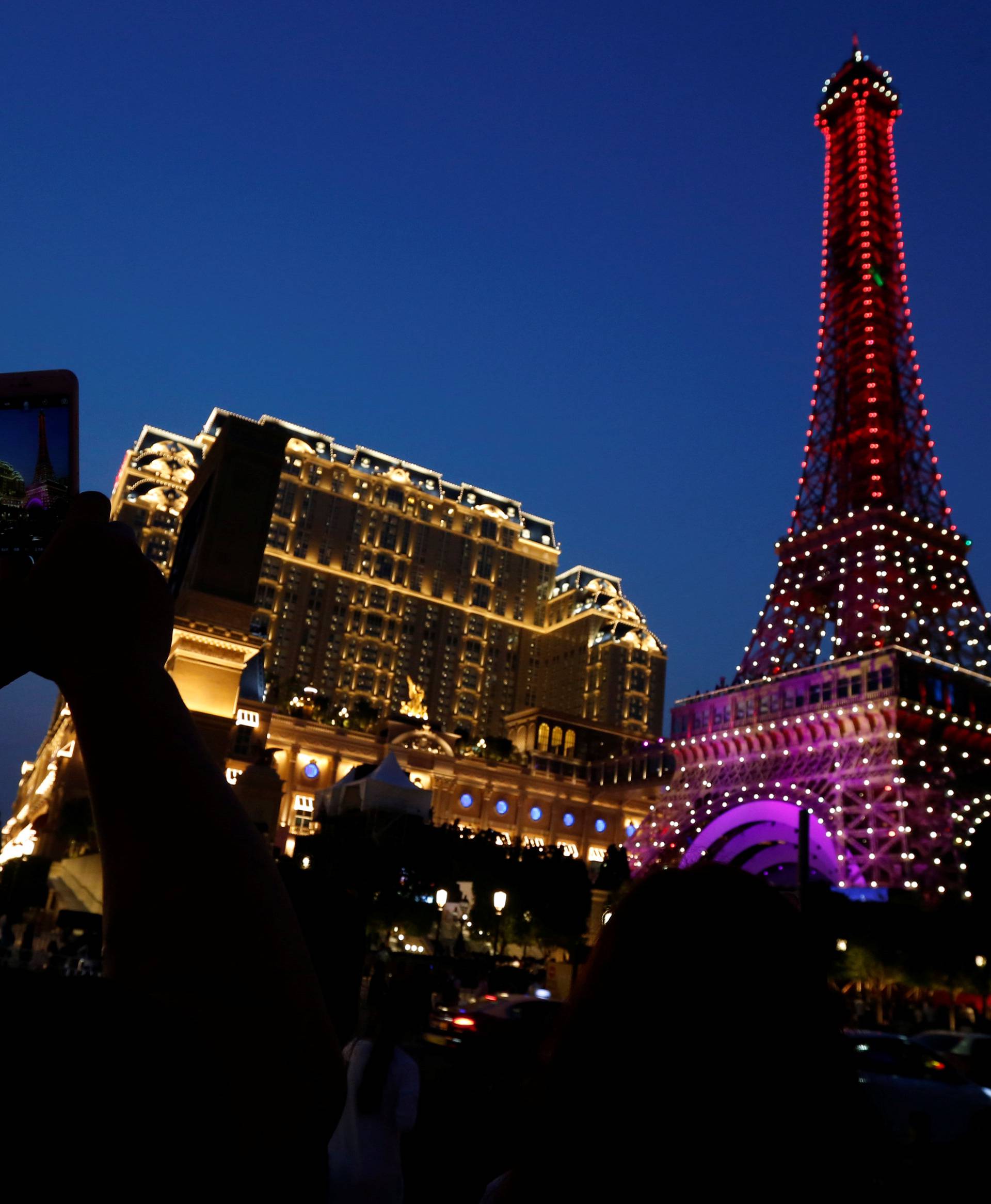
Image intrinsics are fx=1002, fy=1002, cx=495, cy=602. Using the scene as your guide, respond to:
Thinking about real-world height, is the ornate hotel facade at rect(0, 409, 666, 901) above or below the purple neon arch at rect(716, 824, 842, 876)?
above

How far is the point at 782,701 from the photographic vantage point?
197 ft

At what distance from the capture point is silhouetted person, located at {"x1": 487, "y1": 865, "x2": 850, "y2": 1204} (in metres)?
1.65

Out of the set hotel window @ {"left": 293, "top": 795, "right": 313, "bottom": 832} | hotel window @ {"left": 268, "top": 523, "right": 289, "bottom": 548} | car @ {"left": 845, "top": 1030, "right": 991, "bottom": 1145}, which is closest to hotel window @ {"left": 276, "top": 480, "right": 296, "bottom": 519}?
hotel window @ {"left": 268, "top": 523, "right": 289, "bottom": 548}

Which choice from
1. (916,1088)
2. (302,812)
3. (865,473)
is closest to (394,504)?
(302,812)

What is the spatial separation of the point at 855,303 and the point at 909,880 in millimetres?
41672

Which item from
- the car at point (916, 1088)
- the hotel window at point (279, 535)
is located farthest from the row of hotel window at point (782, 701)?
the hotel window at point (279, 535)

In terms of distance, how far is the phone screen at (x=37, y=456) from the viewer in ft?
8.45

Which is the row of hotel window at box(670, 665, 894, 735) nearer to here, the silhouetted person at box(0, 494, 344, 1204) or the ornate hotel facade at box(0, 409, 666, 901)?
the ornate hotel facade at box(0, 409, 666, 901)

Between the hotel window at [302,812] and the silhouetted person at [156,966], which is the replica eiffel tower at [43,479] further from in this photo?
the hotel window at [302,812]

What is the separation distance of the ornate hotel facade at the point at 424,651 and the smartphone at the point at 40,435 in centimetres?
6048

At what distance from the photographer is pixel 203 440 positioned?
12706 centimetres

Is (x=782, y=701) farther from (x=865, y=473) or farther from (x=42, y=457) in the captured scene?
(x=42, y=457)

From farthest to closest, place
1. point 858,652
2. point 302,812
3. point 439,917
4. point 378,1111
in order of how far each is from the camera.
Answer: point 302,812 < point 858,652 < point 439,917 < point 378,1111

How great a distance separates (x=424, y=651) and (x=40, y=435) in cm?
11502
